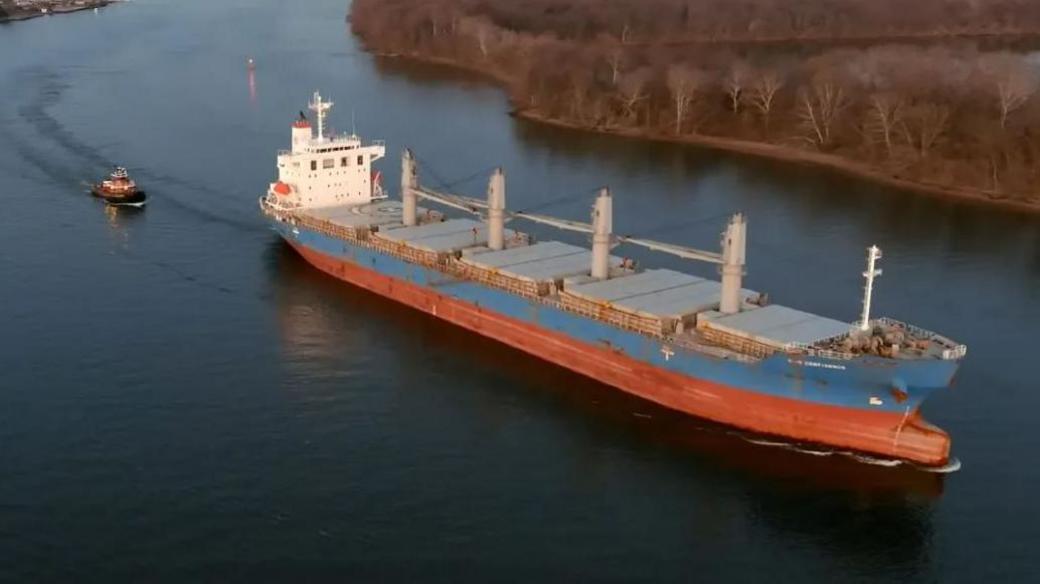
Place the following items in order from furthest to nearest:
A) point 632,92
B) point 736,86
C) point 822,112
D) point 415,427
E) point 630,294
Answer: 1. point 632,92
2. point 736,86
3. point 822,112
4. point 630,294
5. point 415,427

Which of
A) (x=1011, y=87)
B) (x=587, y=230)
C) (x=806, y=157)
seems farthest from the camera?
(x=806, y=157)

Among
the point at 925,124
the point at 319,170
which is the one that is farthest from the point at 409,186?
the point at 925,124

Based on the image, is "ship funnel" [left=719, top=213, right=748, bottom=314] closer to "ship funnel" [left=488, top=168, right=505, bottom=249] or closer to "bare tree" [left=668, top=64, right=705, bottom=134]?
"ship funnel" [left=488, top=168, right=505, bottom=249]

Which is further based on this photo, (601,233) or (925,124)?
(925,124)

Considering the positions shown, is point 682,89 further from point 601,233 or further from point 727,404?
point 727,404

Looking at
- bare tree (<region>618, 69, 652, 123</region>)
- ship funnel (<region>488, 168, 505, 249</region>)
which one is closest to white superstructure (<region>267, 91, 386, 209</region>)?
ship funnel (<region>488, 168, 505, 249</region>)

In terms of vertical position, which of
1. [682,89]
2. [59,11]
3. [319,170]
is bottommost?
[319,170]

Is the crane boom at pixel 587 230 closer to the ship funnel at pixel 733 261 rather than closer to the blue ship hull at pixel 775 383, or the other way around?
the ship funnel at pixel 733 261
